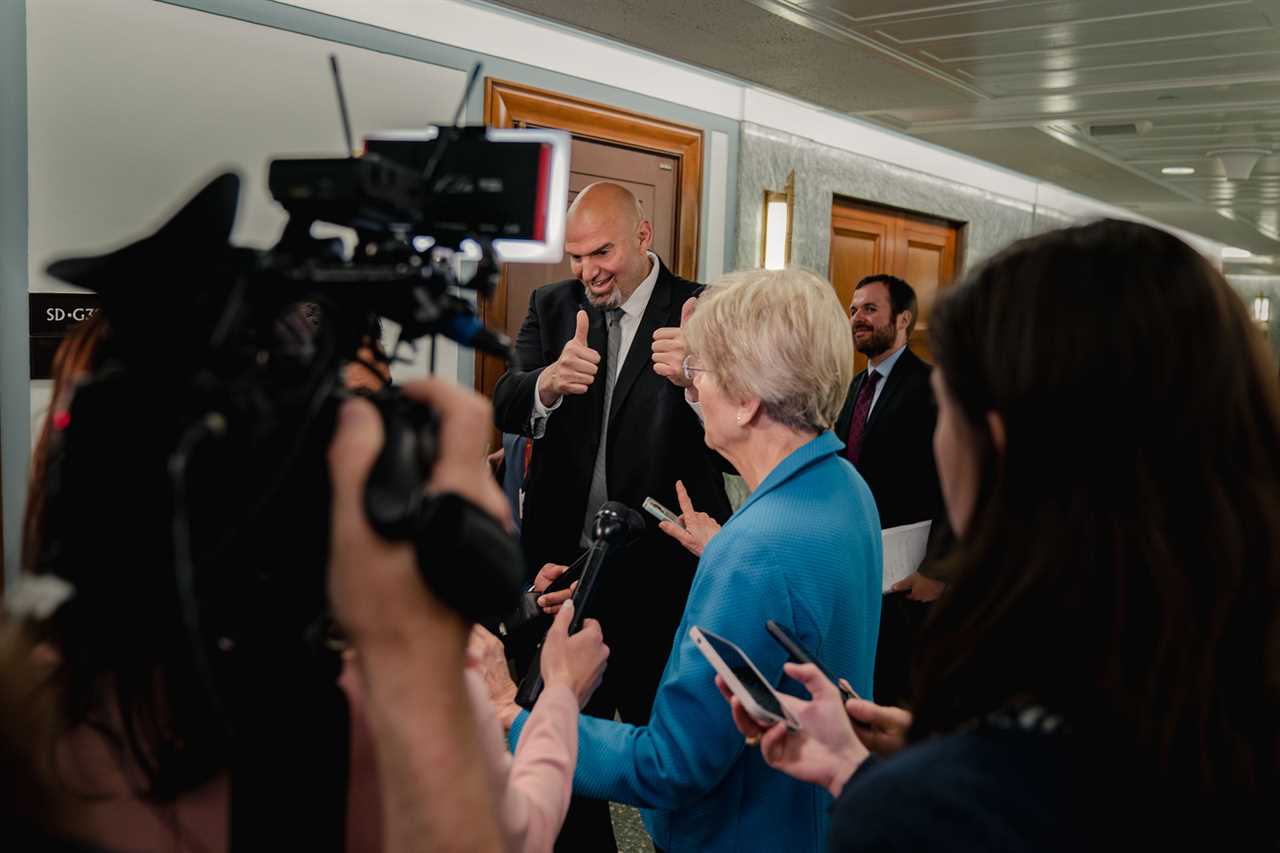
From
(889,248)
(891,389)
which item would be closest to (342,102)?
(891,389)

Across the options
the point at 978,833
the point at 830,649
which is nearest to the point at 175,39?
the point at 830,649

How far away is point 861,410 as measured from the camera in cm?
381

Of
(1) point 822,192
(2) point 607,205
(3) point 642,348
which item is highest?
(1) point 822,192

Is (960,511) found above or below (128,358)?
below

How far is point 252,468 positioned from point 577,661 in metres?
0.70

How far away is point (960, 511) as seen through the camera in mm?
790

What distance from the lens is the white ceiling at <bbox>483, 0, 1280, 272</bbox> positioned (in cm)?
302

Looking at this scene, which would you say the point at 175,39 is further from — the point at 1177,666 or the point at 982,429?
the point at 1177,666

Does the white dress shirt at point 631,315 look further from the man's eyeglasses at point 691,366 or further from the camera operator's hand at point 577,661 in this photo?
the camera operator's hand at point 577,661

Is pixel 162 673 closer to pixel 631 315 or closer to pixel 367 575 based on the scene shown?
pixel 367 575

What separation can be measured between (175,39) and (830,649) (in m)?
2.44

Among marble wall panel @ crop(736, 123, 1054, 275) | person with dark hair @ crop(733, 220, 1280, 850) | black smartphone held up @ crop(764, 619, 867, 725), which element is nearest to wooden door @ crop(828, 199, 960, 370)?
marble wall panel @ crop(736, 123, 1054, 275)

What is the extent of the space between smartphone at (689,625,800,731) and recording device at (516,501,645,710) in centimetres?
21

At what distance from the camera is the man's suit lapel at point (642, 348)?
2.54 meters
